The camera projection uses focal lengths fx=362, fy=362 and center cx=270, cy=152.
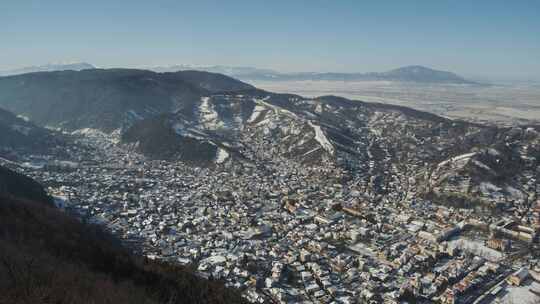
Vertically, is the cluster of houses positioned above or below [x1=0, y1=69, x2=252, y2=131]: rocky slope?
below

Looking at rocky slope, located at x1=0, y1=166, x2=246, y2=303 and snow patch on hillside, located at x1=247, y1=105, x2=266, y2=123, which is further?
snow patch on hillside, located at x1=247, y1=105, x2=266, y2=123

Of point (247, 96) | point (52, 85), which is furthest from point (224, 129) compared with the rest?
point (52, 85)

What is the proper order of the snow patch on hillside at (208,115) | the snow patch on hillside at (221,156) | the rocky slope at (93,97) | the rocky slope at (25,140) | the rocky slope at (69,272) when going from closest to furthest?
the rocky slope at (69,272)
the snow patch on hillside at (221,156)
the rocky slope at (25,140)
the snow patch on hillside at (208,115)
the rocky slope at (93,97)

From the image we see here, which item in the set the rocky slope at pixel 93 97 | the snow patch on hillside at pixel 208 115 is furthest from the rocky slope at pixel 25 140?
the snow patch on hillside at pixel 208 115

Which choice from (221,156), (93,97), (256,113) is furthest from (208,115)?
(93,97)

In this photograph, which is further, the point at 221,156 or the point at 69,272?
the point at 221,156

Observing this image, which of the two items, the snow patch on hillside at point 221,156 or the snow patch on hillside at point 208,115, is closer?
the snow patch on hillside at point 221,156

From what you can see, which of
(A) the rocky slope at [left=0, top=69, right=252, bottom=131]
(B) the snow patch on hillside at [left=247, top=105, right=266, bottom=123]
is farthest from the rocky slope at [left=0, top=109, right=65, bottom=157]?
(B) the snow patch on hillside at [left=247, top=105, right=266, bottom=123]

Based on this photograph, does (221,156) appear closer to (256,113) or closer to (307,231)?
(307,231)

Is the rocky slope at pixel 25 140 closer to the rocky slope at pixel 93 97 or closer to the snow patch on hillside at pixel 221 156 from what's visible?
the rocky slope at pixel 93 97

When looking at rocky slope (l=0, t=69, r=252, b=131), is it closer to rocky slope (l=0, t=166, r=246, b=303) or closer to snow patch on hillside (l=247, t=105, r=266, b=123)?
snow patch on hillside (l=247, t=105, r=266, b=123)

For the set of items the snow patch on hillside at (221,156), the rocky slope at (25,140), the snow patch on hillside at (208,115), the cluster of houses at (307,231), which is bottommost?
the cluster of houses at (307,231)
